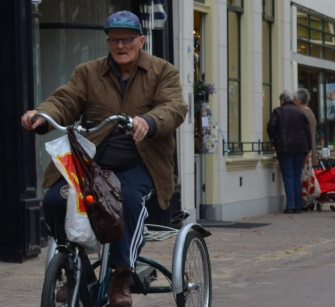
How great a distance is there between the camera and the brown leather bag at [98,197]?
559cm

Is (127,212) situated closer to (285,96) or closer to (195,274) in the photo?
(195,274)

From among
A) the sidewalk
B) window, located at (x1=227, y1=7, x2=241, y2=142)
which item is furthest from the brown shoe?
window, located at (x1=227, y1=7, x2=241, y2=142)

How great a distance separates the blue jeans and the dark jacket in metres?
0.15

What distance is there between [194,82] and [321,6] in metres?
6.97

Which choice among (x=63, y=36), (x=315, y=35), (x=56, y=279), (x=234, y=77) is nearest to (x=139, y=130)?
(x=56, y=279)

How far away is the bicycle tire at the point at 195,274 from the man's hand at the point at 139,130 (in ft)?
3.03

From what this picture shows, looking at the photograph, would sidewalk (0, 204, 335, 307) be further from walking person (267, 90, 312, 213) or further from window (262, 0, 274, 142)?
window (262, 0, 274, 142)

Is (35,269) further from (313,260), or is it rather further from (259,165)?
(259,165)

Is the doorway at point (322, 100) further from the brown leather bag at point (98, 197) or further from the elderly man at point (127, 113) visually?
the brown leather bag at point (98, 197)

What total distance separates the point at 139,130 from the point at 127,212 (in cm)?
52

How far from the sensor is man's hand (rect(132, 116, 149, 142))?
18.5ft

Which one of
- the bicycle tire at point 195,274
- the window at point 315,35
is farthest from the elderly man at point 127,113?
the window at point 315,35

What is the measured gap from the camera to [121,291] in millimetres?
5914

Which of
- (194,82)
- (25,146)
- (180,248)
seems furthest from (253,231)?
(180,248)
